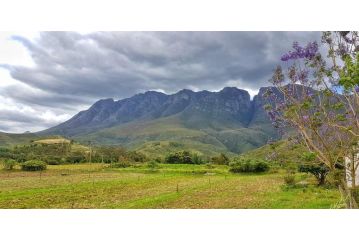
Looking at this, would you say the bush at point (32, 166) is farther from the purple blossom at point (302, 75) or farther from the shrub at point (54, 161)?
the purple blossom at point (302, 75)

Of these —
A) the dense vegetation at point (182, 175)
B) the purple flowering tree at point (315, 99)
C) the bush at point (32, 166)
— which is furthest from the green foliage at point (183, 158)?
the purple flowering tree at point (315, 99)

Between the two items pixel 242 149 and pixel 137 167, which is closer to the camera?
pixel 137 167

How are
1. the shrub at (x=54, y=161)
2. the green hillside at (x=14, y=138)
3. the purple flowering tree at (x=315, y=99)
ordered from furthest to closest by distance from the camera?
1. the green hillside at (x=14, y=138)
2. the shrub at (x=54, y=161)
3. the purple flowering tree at (x=315, y=99)

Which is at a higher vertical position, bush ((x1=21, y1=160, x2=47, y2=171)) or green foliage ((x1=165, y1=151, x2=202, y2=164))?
green foliage ((x1=165, y1=151, x2=202, y2=164))

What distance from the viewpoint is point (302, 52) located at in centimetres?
890

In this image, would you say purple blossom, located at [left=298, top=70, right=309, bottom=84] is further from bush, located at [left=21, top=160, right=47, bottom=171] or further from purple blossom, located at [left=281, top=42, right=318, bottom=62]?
bush, located at [left=21, top=160, right=47, bottom=171]

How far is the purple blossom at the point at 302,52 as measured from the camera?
887 cm

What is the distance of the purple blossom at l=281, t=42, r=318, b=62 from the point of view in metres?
8.87

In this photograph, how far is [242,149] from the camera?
19012 centimetres

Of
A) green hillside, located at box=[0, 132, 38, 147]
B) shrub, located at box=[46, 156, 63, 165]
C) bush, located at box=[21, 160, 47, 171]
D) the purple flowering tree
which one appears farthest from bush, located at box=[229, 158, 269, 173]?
green hillside, located at box=[0, 132, 38, 147]

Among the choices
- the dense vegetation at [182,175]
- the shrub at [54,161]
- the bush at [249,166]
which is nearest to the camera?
the dense vegetation at [182,175]

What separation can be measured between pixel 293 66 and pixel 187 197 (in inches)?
550
